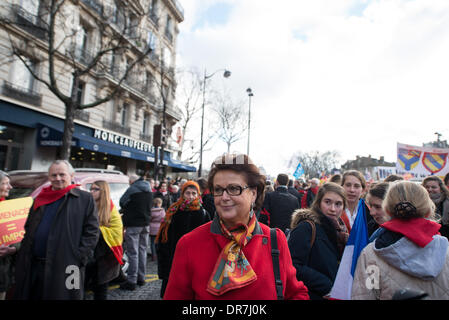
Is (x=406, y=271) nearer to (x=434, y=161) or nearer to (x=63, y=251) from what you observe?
(x=63, y=251)

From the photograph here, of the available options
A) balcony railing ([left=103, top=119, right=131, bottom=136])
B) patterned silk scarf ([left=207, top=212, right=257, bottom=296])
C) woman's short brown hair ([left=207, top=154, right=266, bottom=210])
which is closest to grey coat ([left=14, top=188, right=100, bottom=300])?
woman's short brown hair ([left=207, top=154, right=266, bottom=210])

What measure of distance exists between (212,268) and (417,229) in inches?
52.7

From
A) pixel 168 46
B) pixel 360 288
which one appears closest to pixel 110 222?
pixel 360 288

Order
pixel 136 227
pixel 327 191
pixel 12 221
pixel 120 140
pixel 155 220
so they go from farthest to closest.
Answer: pixel 120 140
pixel 155 220
pixel 136 227
pixel 12 221
pixel 327 191

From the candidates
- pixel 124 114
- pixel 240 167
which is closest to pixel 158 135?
pixel 240 167

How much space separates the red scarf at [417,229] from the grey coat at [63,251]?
9.83 ft

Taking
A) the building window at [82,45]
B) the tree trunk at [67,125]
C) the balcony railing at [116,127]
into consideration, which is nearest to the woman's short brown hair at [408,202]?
the tree trunk at [67,125]

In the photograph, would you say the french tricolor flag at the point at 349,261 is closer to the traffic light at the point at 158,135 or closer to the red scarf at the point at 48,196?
the red scarf at the point at 48,196

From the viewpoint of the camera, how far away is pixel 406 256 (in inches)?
62.3

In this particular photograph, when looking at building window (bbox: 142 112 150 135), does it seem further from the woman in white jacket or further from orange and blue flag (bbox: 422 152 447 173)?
the woman in white jacket

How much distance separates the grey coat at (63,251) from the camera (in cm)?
265

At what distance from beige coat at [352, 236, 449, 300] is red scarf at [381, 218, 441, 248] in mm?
43

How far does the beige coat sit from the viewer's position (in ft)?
5.07
